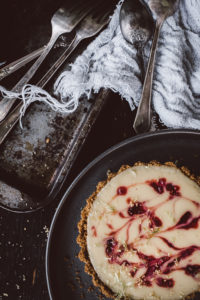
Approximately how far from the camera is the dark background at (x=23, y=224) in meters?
1.33

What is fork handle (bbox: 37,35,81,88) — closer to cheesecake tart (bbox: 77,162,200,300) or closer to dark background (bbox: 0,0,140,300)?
dark background (bbox: 0,0,140,300)

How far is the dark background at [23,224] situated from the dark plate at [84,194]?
108mm

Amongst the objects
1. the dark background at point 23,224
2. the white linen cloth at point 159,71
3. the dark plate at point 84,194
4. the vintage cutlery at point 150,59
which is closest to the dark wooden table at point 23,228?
the dark background at point 23,224

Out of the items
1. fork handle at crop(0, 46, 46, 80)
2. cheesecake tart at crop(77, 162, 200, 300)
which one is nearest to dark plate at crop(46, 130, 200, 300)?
cheesecake tart at crop(77, 162, 200, 300)

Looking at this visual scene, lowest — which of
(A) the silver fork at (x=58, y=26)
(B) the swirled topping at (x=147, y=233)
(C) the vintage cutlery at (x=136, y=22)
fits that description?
(B) the swirled topping at (x=147, y=233)

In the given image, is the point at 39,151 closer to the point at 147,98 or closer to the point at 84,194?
the point at 84,194

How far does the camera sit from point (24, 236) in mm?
1339

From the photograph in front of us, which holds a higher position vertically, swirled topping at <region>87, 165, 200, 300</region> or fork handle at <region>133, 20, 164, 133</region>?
fork handle at <region>133, 20, 164, 133</region>

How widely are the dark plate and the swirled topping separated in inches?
1.9

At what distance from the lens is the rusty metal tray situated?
50.6 inches

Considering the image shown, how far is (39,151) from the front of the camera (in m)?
1.30

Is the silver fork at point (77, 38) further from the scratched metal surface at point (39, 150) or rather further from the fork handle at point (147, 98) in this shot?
the fork handle at point (147, 98)

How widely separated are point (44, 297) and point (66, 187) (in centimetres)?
44

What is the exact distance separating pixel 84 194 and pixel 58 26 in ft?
2.08
